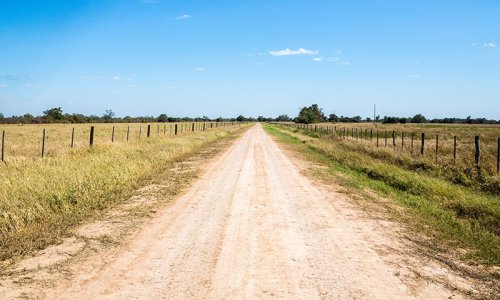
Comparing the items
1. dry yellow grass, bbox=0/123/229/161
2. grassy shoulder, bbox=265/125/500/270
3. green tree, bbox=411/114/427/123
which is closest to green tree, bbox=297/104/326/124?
green tree, bbox=411/114/427/123

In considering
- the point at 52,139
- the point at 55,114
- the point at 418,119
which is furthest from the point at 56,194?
the point at 418,119

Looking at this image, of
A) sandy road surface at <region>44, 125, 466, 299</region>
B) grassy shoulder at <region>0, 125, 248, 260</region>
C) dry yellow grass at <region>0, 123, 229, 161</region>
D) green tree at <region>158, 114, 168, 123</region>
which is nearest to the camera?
sandy road surface at <region>44, 125, 466, 299</region>

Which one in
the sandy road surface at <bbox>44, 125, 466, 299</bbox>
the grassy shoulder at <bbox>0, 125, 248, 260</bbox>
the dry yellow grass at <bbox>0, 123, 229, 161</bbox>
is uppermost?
the dry yellow grass at <bbox>0, 123, 229, 161</bbox>

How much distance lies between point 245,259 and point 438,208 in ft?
20.3

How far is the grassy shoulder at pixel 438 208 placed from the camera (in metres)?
6.14

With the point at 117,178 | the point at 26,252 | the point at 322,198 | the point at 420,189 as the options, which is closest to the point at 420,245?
the point at 322,198

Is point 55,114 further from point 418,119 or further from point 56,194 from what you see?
point 418,119

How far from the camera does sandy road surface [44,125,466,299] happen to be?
13.6ft

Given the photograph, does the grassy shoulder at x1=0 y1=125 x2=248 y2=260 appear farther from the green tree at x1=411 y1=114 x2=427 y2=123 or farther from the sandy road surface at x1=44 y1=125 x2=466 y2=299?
the green tree at x1=411 y1=114 x2=427 y2=123

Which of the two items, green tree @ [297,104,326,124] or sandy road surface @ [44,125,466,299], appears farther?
green tree @ [297,104,326,124]

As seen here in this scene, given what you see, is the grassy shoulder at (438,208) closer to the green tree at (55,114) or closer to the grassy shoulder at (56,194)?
the grassy shoulder at (56,194)

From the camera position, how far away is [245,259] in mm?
5133

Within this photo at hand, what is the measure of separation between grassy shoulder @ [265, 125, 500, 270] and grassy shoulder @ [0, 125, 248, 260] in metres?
6.51

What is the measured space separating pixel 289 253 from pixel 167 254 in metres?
1.83
